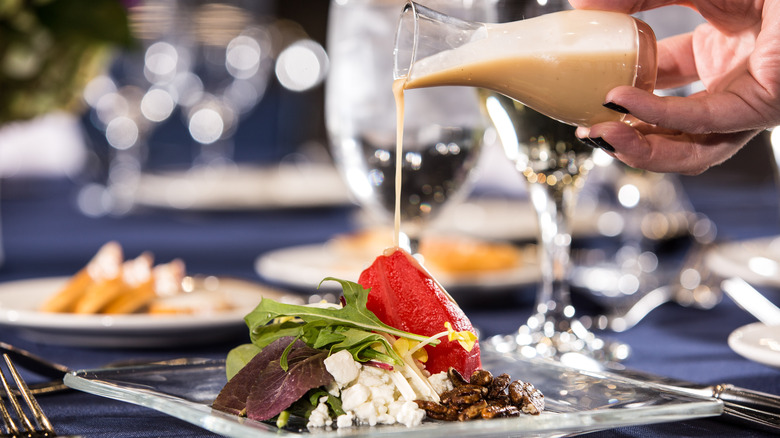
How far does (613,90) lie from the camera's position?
3.25ft

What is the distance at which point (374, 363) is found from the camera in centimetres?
92

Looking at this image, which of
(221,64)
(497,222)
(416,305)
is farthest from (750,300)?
(221,64)

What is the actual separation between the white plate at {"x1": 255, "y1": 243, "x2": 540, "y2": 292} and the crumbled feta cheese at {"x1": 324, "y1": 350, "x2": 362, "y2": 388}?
2.16 ft

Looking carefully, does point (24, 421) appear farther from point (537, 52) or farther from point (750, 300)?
point (750, 300)

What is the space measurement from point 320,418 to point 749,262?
1158 mm

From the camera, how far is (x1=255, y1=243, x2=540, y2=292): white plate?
65.0 inches

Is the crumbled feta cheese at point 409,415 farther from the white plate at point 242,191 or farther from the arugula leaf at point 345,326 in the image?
the white plate at point 242,191

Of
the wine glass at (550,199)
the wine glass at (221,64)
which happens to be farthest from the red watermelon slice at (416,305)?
the wine glass at (221,64)

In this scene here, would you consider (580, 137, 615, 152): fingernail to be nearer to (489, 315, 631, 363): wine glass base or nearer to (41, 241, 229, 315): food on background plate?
(489, 315, 631, 363): wine glass base

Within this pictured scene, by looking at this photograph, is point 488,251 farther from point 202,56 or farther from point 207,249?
point 202,56

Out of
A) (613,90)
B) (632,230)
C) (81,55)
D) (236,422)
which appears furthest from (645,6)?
(81,55)

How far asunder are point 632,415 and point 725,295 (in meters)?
1.09

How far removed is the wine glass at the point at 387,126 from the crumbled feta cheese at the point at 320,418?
0.64m

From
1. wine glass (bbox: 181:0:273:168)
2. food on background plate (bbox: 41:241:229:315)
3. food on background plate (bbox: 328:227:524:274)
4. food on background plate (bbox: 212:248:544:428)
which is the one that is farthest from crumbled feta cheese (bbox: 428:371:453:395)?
wine glass (bbox: 181:0:273:168)
